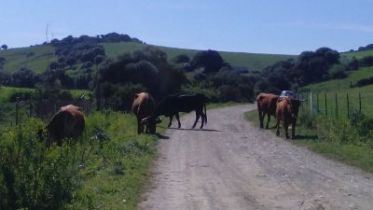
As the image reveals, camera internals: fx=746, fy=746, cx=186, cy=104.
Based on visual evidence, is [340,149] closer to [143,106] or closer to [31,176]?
[143,106]

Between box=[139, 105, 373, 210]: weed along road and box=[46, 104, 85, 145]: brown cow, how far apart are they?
8.66ft

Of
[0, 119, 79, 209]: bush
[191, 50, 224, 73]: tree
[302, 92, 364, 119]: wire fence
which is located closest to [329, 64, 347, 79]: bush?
[191, 50, 224, 73]: tree

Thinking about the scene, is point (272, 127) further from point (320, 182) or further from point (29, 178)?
point (29, 178)

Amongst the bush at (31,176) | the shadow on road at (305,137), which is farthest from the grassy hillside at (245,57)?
the bush at (31,176)

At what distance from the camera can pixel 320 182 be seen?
16188mm

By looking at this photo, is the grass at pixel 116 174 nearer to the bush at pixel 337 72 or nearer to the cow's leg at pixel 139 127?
the cow's leg at pixel 139 127

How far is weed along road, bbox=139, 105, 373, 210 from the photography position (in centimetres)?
1355

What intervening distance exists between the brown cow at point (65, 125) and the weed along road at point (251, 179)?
2640mm

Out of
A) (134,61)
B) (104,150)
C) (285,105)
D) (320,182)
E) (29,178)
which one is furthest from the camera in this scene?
(134,61)

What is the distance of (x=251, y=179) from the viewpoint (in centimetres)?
1688

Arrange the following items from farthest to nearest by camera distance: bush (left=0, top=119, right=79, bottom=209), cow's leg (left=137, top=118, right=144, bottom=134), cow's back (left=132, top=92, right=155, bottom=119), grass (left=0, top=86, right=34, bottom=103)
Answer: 1. grass (left=0, top=86, right=34, bottom=103)
2. cow's back (left=132, top=92, right=155, bottom=119)
3. cow's leg (left=137, top=118, right=144, bottom=134)
4. bush (left=0, top=119, right=79, bottom=209)

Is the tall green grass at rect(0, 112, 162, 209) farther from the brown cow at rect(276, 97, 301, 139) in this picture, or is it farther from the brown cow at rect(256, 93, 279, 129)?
the brown cow at rect(256, 93, 279, 129)

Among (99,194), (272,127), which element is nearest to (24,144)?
(99,194)

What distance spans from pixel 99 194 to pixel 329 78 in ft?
278
